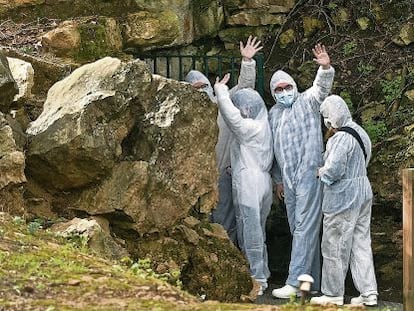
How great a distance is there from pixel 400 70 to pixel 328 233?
2.92m

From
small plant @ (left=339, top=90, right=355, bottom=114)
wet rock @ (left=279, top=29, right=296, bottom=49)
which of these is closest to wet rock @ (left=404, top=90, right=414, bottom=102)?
small plant @ (left=339, top=90, right=355, bottom=114)

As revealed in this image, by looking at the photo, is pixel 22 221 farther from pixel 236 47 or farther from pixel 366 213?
pixel 236 47

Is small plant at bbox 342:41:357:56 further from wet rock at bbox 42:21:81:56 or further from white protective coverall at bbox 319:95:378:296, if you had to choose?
wet rock at bbox 42:21:81:56

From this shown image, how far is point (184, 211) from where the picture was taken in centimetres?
711

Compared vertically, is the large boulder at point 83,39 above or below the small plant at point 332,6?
below

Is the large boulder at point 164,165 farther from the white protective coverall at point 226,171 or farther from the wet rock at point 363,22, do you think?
the wet rock at point 363,22

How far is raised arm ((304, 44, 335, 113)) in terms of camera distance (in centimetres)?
791

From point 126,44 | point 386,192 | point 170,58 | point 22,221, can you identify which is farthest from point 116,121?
point 386,192

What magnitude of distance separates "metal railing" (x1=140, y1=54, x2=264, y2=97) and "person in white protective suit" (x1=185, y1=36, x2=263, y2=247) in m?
0.60

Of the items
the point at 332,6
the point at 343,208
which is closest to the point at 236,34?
the point at 332,6

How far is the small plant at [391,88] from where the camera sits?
33.0ft

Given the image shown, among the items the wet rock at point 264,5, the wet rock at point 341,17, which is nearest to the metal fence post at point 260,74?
the wet rock at point 264,5

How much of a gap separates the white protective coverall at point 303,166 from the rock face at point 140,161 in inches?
31.4

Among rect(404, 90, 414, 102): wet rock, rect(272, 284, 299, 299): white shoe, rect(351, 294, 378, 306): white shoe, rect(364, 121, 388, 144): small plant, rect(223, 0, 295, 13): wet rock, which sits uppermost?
rect(223, 0, 295, 13): wet rock
